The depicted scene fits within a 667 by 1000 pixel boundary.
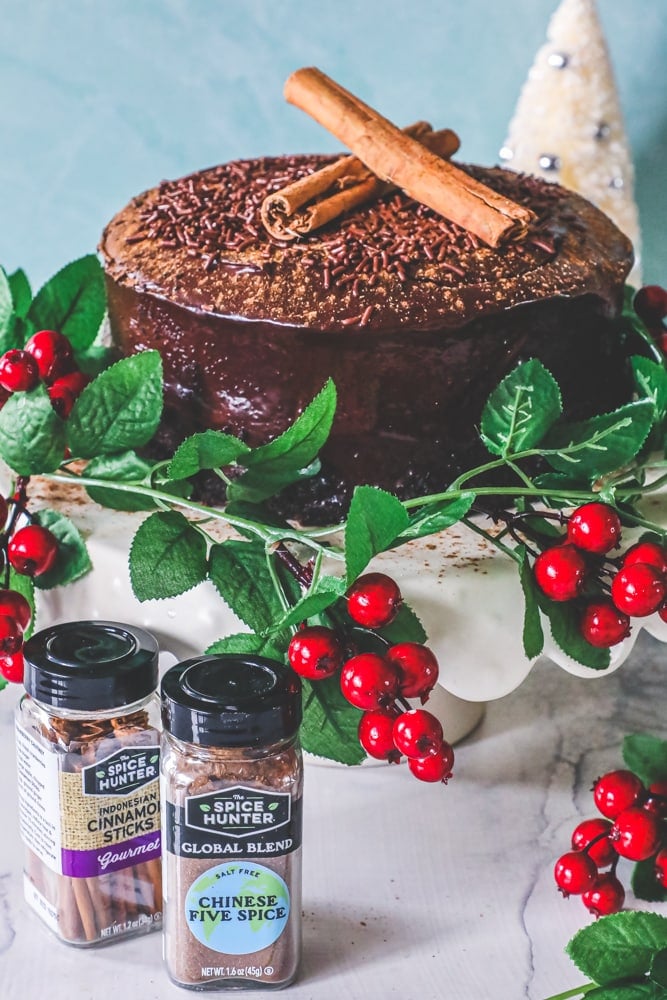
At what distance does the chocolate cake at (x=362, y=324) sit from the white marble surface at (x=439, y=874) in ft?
0.95

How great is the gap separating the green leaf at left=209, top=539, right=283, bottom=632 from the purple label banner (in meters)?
0.19

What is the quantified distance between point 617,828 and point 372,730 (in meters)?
0.22

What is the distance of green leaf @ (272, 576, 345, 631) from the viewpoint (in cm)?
99

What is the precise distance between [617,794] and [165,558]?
411 millimetres

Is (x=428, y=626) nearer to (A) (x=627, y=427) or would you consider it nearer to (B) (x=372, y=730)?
(B) (x=372, y=730)

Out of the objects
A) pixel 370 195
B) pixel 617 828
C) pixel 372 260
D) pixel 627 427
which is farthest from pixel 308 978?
pixel 370 195

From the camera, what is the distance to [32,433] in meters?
1.11

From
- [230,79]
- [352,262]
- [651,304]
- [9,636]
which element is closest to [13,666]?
[9,636]

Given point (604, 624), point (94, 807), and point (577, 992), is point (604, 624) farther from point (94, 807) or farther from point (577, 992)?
point (94, 807)

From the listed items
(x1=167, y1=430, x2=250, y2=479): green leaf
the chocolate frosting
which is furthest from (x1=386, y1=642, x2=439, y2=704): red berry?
the chocolate frosting

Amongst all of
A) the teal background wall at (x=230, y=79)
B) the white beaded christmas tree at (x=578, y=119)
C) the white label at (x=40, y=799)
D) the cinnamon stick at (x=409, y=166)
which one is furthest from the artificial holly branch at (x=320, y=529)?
the teal background wall at (x=230, y=79)

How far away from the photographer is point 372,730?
101 centimetres

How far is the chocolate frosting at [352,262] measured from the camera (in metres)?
1.18

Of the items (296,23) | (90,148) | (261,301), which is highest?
(296,23)
